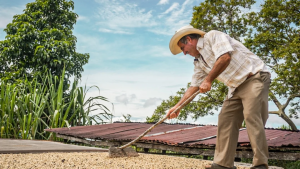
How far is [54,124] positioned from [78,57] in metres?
5.51

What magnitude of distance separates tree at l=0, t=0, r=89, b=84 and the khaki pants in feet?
25.2

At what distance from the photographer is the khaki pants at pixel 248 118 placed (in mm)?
2416

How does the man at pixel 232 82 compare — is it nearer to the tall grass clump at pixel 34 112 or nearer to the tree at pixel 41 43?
the tall grass clump at pixel 34 112

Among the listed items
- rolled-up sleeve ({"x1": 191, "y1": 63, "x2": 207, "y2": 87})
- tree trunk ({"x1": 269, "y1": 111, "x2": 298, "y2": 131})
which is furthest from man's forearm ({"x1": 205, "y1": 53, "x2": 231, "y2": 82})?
tree trunk ({"x1": 269, "y1": 111, "x2": 298, "y2": 131})

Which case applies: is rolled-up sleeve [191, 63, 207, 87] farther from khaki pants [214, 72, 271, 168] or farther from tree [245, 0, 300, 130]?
tree [245, 0, 300, 130]

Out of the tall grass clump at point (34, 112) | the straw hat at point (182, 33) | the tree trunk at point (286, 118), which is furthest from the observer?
the tree trunk at point (286, 118)

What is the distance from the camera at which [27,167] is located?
2707 millimetres

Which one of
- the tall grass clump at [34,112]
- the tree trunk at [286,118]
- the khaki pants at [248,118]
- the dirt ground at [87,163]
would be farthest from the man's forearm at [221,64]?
the tree trunk at [286,118]

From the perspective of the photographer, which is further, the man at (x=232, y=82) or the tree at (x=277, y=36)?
the tree at (x=277, y=36)

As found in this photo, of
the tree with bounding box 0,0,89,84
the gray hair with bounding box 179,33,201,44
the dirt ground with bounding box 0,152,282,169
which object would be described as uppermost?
the tree with bounding box 0,0,89,84

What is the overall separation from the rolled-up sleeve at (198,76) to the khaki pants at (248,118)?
0.37 m

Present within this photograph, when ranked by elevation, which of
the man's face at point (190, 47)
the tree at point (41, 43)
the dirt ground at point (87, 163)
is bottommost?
the dirt ground at point (87, 163)

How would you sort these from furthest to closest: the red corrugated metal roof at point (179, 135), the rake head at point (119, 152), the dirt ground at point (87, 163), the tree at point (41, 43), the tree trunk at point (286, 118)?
the tree at point (41, 43), the tree trunk at point (286, 118), the red corrugated metal roof at point (179, 135), the rake head at point (119, 152), the dirt ground at point (87, 163)

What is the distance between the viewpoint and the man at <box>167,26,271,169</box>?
242 centimetres
